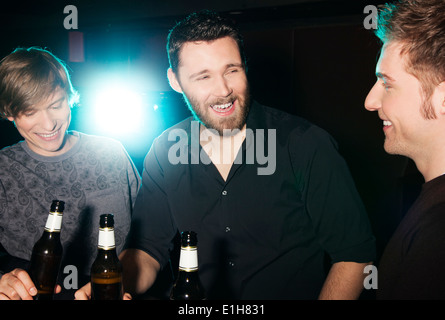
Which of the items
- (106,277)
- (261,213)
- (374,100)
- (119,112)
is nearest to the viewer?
(106,277)

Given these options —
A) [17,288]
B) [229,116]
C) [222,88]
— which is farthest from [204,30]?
[17,288]

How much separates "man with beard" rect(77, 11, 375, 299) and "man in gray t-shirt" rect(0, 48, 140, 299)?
43 centimetres

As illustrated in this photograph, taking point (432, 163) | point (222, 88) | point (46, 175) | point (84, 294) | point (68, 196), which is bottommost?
point (84, 294)

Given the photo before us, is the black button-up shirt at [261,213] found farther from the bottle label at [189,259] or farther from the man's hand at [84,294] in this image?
→ the bottle label at [189,259]

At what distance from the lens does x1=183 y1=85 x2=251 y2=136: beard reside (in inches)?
68.1

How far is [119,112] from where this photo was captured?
374cm

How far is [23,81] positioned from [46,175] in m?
0.53

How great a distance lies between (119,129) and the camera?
146 inches

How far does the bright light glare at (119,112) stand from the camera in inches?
143

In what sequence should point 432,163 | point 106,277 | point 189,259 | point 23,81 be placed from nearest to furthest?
1. point 189,259
2. point 106,277
3. point 432,163
4. point 23,81

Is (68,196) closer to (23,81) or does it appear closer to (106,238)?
(23,81)

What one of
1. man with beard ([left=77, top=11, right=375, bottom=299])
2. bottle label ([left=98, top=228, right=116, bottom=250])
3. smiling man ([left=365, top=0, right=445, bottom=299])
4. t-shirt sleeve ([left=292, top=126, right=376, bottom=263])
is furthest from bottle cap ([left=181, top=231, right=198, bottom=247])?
t-shirt sleeve ([left=292, top=126, right=376, bottom=263])
